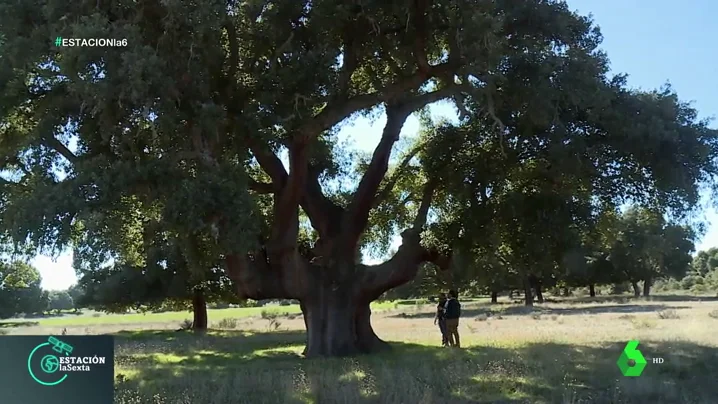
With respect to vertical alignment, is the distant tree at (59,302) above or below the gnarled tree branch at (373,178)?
below

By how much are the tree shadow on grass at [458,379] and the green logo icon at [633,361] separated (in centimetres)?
19

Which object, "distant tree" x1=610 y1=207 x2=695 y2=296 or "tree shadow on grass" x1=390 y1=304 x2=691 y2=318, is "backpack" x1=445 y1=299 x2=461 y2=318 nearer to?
"distant tree" x1=610 y1=207 x2=695 y2=296

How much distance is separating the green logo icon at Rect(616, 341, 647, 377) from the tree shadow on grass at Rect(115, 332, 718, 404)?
0.62ft

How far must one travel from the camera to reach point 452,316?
18.8 meters

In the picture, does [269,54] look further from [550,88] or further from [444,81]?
[550,88]

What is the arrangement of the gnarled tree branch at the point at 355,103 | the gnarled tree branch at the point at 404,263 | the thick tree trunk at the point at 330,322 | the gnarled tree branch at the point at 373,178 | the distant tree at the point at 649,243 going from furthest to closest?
the gnarled tree branch at the point at 404,263 < the gnarled tree branch at the point at 373,178 < the thick tree trunk at the point at 330,322 < the distant tree at the point at 649,243 < the gnarled tree branch at the point at 355,103

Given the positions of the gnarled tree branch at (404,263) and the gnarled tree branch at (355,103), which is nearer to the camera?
the gnarled tree branch at (355,103)

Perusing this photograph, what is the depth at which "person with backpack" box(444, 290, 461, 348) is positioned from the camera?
1862cm

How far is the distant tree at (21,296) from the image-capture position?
45.7 meters

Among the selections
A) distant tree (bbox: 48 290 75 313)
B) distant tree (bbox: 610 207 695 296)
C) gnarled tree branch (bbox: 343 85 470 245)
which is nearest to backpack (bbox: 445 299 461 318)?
gnarled tree branch (bbox: 343 85 470 245)

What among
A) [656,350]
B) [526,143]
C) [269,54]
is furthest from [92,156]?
[656,350]

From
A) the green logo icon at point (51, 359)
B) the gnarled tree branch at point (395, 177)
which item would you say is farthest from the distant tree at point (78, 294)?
the green logo icon at point (51, 359)

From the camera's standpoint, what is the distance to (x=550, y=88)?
1271 centimetres

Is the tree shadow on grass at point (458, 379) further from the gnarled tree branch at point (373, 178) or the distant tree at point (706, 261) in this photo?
the distant tree at point (706, 261)
